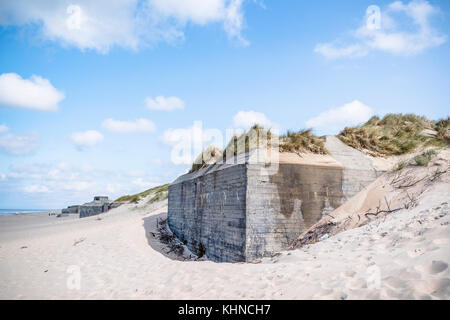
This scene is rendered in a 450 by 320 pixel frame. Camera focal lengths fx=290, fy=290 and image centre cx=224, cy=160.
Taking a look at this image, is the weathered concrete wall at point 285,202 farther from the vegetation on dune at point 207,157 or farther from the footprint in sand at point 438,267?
the vegetation on dune at point 207,157

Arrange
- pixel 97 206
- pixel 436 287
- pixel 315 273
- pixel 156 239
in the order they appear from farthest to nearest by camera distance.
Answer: pixel 97 206 → pixel 156 239 → pixel 315 273 → pixel 436 287

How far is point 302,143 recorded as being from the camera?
8.80m

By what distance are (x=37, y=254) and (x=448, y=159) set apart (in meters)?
14.2

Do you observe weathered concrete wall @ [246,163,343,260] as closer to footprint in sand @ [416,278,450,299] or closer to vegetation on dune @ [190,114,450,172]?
vegetation on dune @ [190,114,450,172]

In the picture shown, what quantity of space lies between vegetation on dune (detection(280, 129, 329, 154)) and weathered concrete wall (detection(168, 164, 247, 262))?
179 cm

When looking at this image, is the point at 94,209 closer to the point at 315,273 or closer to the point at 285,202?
the point at 285,202

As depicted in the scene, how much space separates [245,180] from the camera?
7254 mm

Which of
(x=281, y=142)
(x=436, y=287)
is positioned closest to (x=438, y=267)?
(x=436, y=287)

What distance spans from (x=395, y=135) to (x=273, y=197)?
6334 millimetres

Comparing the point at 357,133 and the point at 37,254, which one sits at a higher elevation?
the point at 357,133

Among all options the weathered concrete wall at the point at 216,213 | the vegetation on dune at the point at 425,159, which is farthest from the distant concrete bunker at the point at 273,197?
the vegetation on dune at the point at 425,159

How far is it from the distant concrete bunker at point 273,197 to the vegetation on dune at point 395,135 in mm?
785
